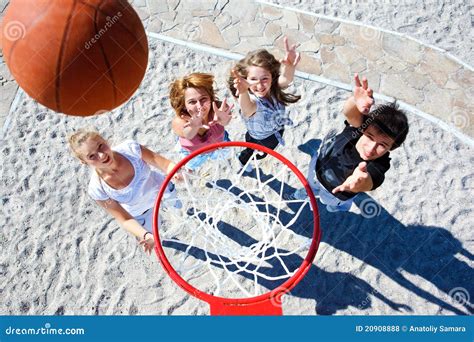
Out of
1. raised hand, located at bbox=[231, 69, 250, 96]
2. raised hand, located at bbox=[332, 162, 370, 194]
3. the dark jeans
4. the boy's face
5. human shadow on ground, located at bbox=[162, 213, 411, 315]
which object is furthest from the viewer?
the dark jeans

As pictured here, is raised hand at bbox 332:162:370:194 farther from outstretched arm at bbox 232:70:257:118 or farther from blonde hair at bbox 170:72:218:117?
blonde hair at bbox 170:72:218:117

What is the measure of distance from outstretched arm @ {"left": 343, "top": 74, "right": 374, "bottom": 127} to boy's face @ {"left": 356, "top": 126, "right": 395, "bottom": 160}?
0.15 meters

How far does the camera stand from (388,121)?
13.7 ft

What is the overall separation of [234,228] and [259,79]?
1.62 meters

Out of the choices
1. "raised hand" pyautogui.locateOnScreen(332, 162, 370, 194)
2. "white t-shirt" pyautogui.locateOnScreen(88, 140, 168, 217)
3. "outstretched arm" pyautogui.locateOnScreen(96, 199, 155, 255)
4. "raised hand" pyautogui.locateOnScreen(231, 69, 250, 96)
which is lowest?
"outstretched arm" pyautogui.locateOnScreen(96, 199, 155, 255)

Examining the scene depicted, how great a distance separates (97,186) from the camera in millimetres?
4230

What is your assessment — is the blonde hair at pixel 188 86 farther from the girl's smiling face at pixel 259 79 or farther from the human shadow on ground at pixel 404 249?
the human shadow on ground at pixel 404 249

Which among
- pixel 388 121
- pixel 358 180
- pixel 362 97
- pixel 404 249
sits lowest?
pixel 404 249

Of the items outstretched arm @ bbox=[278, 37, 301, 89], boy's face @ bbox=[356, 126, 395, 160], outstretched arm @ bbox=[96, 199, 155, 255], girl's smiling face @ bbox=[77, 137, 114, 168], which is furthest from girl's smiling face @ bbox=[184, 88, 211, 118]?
boy's face @ bbox=[356, 126, 395, 160]

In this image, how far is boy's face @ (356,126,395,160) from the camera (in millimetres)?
4121

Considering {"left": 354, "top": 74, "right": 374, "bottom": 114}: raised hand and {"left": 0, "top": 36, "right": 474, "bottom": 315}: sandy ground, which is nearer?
{"left": 354, "top": 74, "right": 374, "bottom": 114}: raised hand

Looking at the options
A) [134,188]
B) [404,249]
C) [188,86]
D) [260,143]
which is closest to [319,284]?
[404,249]

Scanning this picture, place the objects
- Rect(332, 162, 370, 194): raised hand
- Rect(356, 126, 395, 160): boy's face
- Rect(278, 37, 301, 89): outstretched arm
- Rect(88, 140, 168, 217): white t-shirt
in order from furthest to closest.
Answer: Rect(278, 37, 301, 89): outstretched arm
Rect(88, 140, 168, 217): white t-shirt
Rect(356, 126, 395, 160): boy's face
Rect(332, 162, 370, 194): raised hand

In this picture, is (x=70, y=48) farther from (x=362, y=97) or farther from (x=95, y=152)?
(x=362, y=97)
